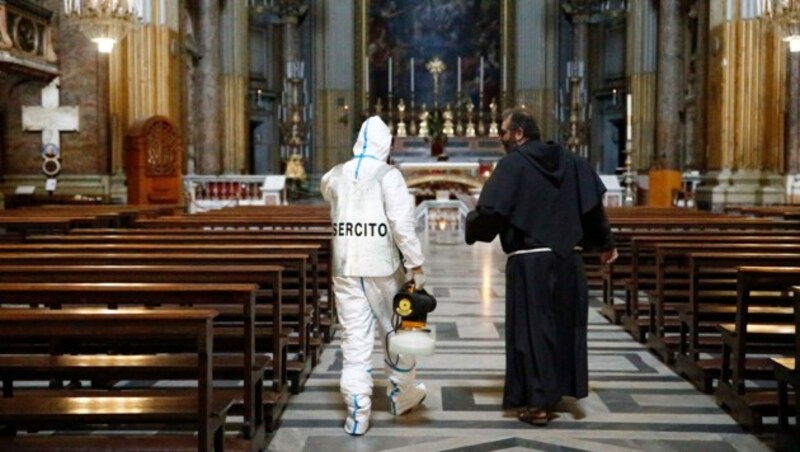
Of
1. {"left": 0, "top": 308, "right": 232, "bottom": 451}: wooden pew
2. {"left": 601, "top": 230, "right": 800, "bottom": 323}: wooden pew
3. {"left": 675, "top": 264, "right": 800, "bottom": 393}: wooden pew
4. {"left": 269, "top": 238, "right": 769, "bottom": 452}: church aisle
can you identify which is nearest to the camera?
{"left": 0, "top": 308, "right": 232, "bottom": 451}: wooden pew

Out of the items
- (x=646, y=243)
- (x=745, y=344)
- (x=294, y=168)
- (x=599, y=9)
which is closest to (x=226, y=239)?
(x=646, y=243)

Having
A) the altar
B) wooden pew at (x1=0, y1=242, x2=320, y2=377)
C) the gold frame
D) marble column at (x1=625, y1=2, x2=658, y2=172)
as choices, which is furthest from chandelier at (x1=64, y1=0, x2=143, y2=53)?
the gold frame

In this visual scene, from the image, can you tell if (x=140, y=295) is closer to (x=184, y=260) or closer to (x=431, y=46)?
(x=184, y=260)

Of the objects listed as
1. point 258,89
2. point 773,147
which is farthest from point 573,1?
point 773,147

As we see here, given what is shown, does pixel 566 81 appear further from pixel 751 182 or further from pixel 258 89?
pixel 751 182

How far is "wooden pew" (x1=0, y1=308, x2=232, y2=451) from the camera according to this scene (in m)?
3.06

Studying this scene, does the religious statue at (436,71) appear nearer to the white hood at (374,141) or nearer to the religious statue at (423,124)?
the religious statue at (423,124)

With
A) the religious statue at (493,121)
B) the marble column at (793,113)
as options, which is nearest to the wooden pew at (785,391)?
the marble column at (793,113)

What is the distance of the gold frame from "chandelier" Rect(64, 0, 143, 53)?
16357mm

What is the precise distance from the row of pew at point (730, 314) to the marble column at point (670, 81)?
13551 mm

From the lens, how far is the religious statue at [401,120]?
26.4 metres

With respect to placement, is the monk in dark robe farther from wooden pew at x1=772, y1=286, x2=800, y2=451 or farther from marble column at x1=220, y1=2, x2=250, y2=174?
marble column at x1=220, y1=2, x2=250, y2=174

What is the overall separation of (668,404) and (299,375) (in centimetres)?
200

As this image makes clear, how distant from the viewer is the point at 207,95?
21.2m
